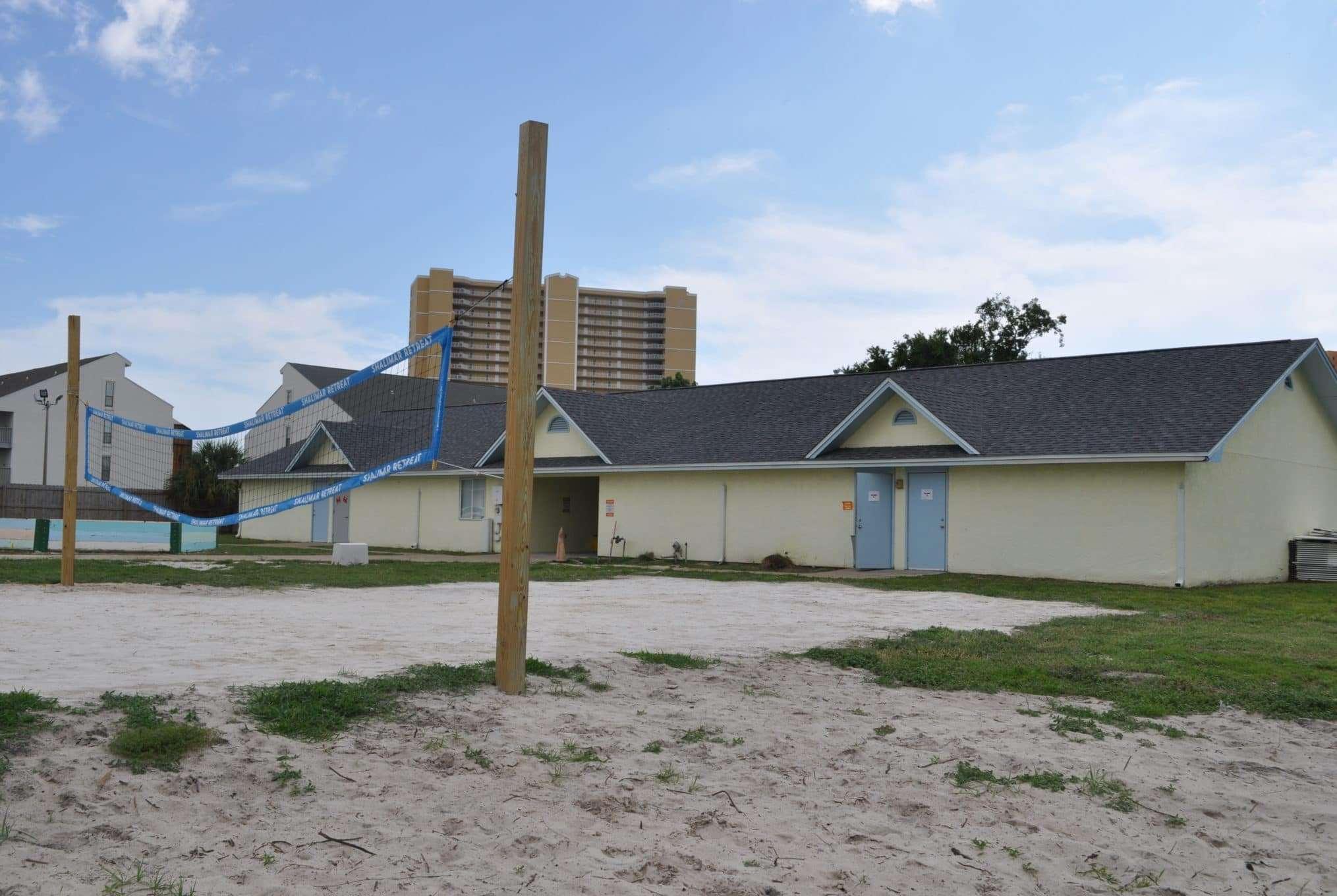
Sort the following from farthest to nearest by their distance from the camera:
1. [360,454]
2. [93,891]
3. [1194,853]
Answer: [360,454] → [1194,853] → [93,891]

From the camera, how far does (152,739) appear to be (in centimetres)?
557

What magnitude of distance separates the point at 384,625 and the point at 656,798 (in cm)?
659

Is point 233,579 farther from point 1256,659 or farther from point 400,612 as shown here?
point 1256,659

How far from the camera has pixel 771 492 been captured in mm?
26672

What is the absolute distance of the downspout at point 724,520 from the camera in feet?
90.1

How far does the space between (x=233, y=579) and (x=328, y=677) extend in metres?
10.6

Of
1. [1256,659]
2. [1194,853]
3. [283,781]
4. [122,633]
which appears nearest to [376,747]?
[283,781]

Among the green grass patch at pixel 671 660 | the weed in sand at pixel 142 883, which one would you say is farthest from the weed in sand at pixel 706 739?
the weed in sand at pixel 142 883

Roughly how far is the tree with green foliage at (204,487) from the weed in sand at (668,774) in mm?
42601

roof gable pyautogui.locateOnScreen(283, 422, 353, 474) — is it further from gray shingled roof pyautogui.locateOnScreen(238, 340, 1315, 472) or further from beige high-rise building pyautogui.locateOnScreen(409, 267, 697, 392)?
beige high-rise building pyautogui.locateOnScreen(409, 267, 697, 392)

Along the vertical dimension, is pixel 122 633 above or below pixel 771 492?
below

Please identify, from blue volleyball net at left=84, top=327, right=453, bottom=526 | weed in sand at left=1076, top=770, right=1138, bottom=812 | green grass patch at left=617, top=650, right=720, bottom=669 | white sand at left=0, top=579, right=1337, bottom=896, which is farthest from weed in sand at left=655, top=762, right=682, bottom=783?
blue volleyball net at left=84, top=327, right=453, bottom=526

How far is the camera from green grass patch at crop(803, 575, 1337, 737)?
26.4 feet

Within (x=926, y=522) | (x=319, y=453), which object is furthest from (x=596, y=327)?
(x=926, y=522)
